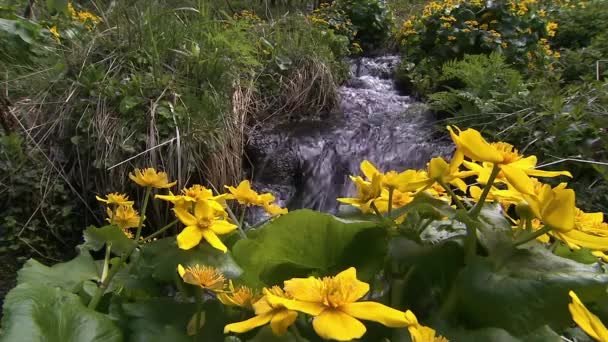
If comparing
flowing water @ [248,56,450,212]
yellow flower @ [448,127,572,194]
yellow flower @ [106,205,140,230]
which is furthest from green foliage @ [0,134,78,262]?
yellow flower @ [448,127,572,194]

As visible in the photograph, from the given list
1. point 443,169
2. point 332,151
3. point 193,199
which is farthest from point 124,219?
point 332,151

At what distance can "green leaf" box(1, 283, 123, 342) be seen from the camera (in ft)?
1.35

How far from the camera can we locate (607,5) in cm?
499

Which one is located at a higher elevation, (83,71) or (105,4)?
(105,4)

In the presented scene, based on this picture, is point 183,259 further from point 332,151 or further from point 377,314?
point 332,151

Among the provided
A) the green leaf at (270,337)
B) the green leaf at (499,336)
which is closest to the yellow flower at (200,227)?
the green leaf at (270,337)

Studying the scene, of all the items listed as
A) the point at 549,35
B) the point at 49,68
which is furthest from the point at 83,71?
the point at 549,35

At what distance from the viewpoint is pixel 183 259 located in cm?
49

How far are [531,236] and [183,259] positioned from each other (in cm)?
31

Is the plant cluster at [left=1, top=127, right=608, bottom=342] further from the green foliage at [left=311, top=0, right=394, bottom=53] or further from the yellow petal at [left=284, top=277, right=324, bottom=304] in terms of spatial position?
the green foliage at [left=311, top=0, right=394, bottom=53]

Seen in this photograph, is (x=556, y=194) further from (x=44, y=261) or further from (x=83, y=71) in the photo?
(x=83, y=71)

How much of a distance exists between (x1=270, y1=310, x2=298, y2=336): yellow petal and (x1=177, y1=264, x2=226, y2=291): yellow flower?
0.22 feet

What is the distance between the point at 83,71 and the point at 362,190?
2548mm

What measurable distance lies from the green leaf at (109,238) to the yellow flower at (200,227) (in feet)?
0.30
